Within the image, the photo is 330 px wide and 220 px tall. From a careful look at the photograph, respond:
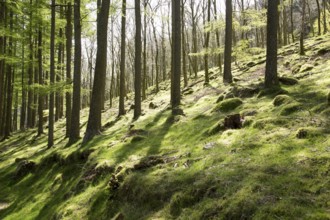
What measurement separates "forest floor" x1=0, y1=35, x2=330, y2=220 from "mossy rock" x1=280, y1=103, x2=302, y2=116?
27 millimetres

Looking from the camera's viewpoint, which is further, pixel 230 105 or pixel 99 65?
pixel 99 65

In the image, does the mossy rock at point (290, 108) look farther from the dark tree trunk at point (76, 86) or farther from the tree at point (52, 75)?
the tree at point (52, 75)

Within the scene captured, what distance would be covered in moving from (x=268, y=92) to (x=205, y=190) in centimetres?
695

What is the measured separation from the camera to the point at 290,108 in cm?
996

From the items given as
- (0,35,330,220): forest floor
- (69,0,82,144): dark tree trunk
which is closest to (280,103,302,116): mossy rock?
(0,35,330,220): forest floor

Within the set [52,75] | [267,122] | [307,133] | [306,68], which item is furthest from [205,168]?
[52,75]

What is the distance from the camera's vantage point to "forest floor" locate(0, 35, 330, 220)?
606cm

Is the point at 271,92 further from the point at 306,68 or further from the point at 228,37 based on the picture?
the point at 228,37

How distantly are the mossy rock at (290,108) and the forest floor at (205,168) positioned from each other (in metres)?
0.03

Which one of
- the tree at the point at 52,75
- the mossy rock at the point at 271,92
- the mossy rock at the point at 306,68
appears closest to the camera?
the mossy rock at the point at 271,92

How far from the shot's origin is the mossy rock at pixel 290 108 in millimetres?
9812

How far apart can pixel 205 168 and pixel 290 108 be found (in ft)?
12.1

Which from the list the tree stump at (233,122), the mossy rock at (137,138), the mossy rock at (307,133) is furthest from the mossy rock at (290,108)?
the mossy rock at (137,138)

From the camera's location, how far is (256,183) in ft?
20.6
